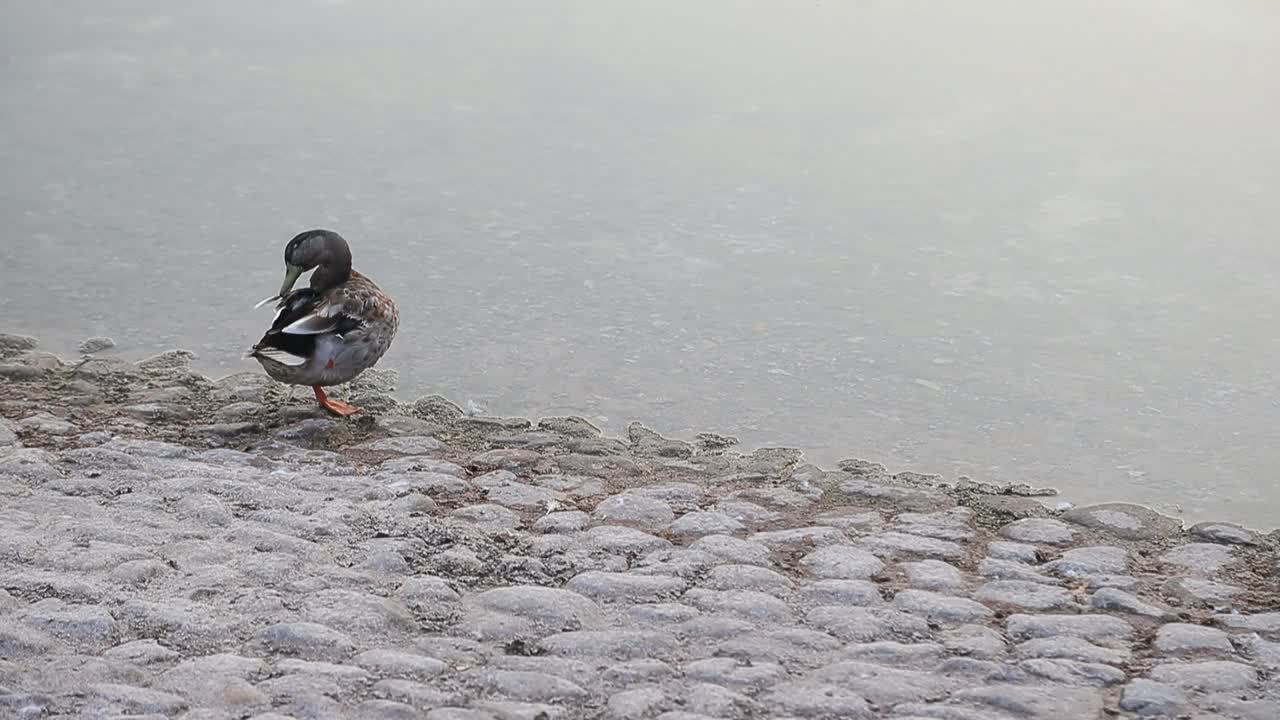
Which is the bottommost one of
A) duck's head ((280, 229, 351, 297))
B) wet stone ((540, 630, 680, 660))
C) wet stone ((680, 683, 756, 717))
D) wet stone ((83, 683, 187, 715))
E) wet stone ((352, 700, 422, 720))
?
wet stone ((83, 683, 187, 715))

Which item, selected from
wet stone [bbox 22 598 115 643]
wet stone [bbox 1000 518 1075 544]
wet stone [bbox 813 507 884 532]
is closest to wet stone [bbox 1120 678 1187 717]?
wet stone [bbox 1000 518 1075 544]

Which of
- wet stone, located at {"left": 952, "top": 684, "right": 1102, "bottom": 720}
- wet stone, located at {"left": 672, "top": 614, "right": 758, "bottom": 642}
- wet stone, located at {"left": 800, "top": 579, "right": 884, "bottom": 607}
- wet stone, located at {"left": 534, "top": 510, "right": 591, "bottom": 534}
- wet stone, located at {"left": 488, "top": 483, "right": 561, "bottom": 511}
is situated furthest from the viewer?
wet stone, located at {"left": 488, "top": 483, "right": 561, "bottom": 511}

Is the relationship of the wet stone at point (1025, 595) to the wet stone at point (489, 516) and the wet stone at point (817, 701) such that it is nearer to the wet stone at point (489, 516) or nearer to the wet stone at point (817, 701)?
the wet stone at point (817, 701)

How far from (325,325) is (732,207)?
9.02 feet

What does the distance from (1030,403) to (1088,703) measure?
235 cm

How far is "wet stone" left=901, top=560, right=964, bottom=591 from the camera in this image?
11.6 ft

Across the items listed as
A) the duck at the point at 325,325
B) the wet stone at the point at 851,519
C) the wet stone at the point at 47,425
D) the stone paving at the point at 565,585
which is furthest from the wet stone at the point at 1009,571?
the wet stone at the point at 47,425

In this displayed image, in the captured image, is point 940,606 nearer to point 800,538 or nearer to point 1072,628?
point 1072,628

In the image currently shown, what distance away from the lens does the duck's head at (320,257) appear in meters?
4.89

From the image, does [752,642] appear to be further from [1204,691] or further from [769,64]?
[769,64]

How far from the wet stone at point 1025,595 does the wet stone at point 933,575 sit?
2.9 inches

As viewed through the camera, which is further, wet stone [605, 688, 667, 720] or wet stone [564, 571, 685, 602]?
wet stone [564, 571, 685, 602]

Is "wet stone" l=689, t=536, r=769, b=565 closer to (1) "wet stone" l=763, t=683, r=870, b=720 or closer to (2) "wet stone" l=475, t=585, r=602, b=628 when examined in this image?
(2) "wet stone" l=475, t=585, r=602, b=628

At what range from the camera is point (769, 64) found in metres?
9.04
